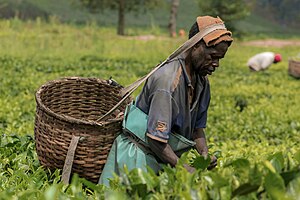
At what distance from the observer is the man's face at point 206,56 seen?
3.03 meters

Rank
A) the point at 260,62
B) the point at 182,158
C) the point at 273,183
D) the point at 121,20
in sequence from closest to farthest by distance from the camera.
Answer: the point at 273,183 < the point at 182,158 < the point at 260,62 < the point at 121,20

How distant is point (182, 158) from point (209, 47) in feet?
2.85

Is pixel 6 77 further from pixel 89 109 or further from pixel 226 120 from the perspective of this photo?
pixel 89 109

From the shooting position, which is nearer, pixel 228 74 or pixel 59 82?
pixel 59 82

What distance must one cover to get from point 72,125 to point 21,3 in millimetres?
29997

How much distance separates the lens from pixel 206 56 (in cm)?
304

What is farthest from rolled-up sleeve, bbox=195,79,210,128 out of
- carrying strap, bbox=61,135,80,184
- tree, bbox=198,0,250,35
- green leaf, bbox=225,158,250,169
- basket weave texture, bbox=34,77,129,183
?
tree, bbox=198,0,250,35

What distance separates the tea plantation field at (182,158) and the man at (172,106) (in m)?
0.19

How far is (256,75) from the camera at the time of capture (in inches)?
542

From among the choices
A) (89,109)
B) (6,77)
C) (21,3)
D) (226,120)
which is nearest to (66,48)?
(6,77)

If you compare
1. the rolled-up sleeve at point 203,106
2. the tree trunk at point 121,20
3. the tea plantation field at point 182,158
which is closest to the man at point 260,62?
the tea plantation field at point 182,158

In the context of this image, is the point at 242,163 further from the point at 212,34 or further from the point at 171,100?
the point at 212,34

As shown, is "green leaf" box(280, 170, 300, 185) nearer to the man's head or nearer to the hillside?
the man's head

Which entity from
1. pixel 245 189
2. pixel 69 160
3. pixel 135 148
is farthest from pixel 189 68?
pixel 245 189
